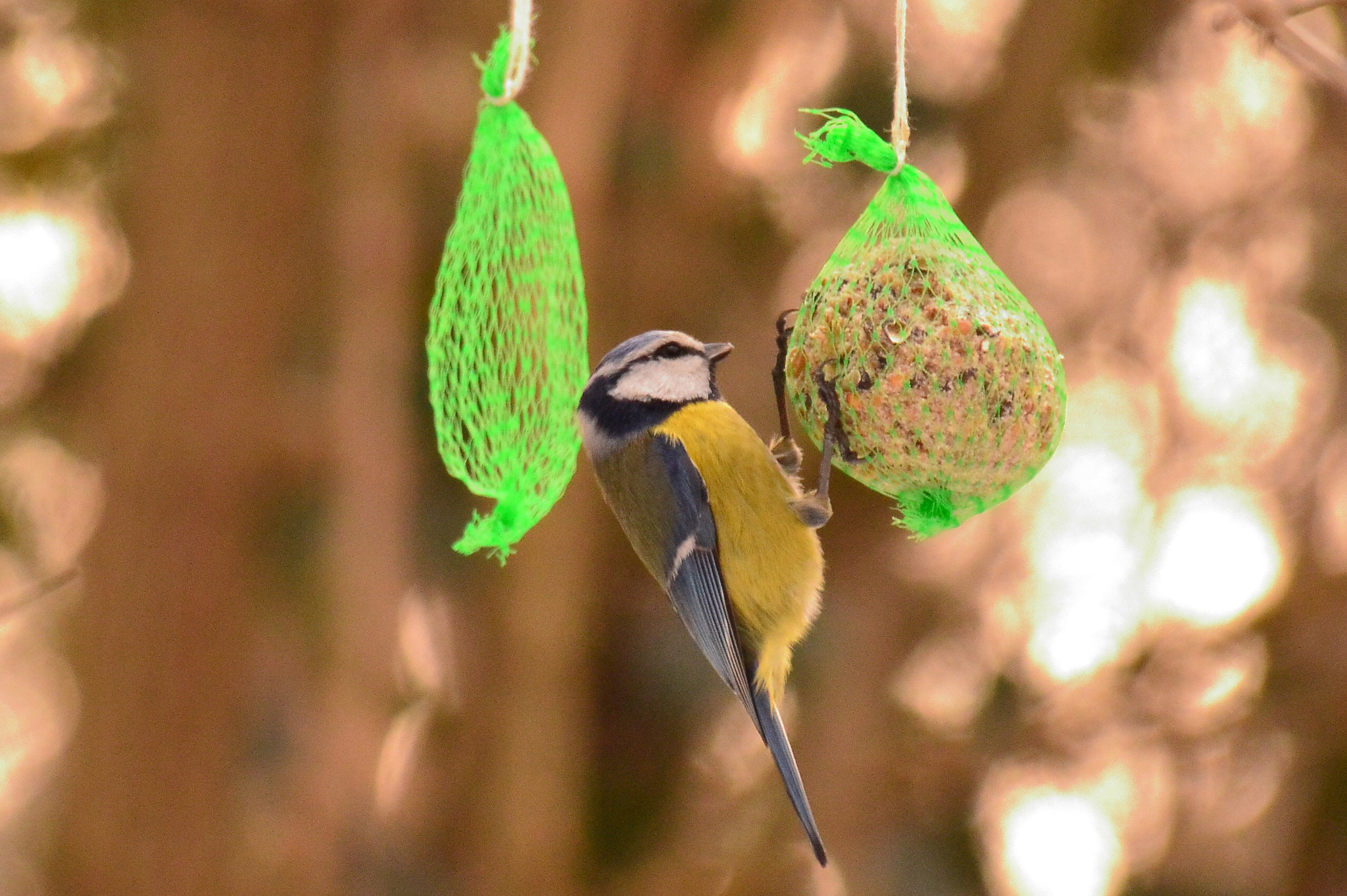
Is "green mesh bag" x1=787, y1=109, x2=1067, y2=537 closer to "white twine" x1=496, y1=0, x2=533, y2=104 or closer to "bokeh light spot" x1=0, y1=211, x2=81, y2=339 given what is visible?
"white twine" x1=496, y1=0, x2=533, y2=104

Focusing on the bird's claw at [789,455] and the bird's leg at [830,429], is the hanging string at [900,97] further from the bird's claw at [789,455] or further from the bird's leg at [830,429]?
the bird's claw at [789,455]

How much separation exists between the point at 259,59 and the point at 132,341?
3.09ft

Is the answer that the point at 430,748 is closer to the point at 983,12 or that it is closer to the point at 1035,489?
the point at 1035,489

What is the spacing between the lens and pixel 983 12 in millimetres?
3930

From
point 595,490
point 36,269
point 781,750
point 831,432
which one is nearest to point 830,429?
point 831,432

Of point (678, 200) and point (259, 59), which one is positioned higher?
point (259, 59)

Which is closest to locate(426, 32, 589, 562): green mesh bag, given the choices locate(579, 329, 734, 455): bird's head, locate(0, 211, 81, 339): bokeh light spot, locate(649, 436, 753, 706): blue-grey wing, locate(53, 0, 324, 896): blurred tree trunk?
locate(579, 329, 734, 455): bird's head

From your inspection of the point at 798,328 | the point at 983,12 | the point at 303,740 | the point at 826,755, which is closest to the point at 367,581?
the point at 303,740

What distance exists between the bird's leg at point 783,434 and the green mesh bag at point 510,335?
14.7 inches

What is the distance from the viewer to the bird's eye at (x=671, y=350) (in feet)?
7.08

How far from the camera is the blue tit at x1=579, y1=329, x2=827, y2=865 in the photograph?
2.22 metres

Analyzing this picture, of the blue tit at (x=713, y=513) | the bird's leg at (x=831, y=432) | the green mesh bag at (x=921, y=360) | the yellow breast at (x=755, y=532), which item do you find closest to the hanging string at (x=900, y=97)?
the green mesh bag at (x=921, y=360)

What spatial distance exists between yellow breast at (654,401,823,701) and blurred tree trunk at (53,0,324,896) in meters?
1.96

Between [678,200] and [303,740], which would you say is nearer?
[303,740]
